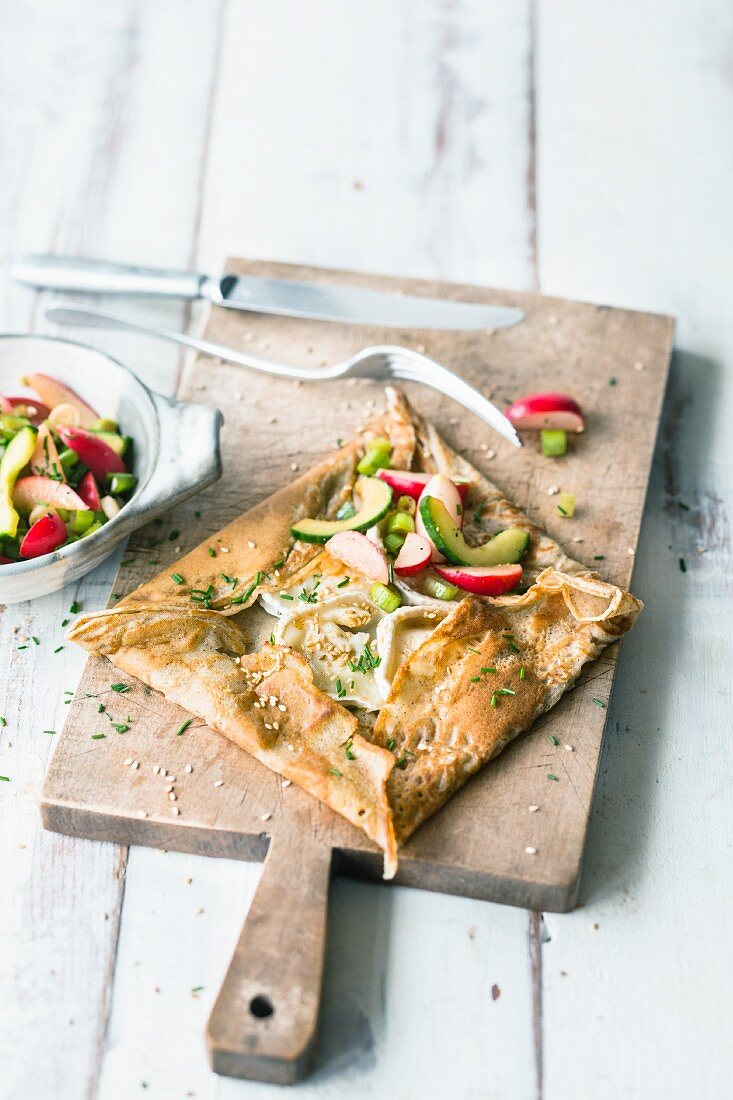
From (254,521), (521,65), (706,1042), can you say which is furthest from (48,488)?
(521,65)

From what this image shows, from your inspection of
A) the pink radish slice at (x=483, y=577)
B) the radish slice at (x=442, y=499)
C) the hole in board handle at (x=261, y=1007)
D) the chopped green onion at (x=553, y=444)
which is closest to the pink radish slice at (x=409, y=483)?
the radish slice at (x=442, y=499)

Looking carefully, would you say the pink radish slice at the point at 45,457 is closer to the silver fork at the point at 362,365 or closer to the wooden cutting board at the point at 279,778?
the wooden cutting board at the point at 279,778

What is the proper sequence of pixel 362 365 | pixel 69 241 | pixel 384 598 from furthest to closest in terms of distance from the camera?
1. pixel 69 241
2. pixel 362 365
3. pixel 384 598

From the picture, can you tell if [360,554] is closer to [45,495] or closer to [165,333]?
[45,495]

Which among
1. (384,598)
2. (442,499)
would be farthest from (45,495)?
(442,499)

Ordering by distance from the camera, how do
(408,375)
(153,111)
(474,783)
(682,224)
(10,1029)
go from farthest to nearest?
(153,111), (682,224), (408,375), (474,783), (10,1029)

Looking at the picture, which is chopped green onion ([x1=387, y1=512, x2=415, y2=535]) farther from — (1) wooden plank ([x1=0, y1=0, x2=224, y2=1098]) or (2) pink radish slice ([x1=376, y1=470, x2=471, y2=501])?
(1) wooden plank ([x1=0, y1=0, x2=224, y2=1098])

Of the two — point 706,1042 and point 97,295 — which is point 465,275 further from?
point 706,1042
